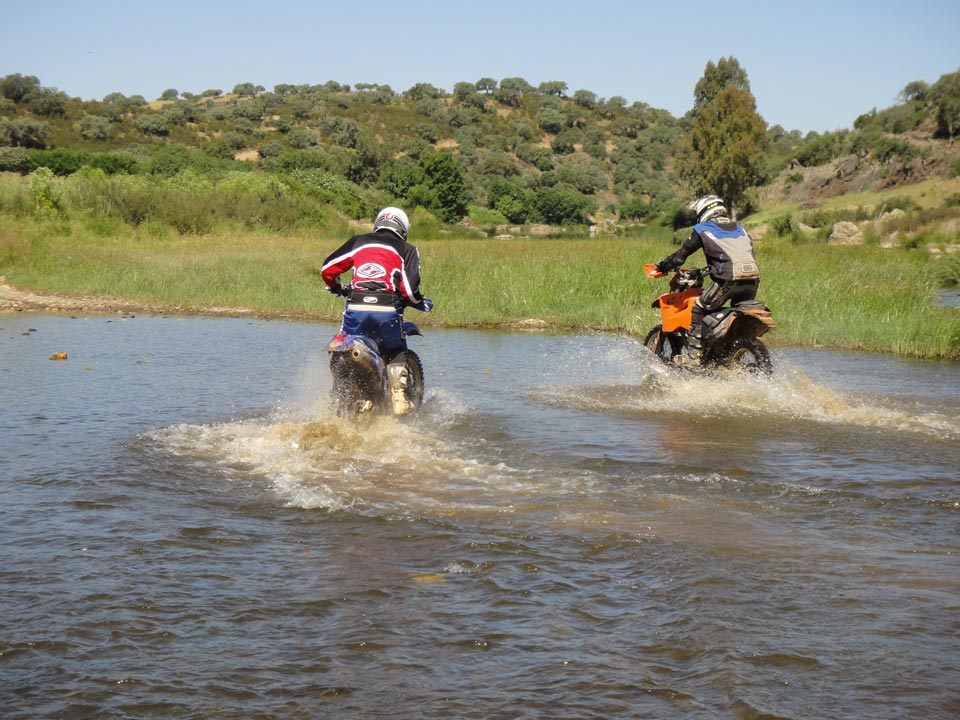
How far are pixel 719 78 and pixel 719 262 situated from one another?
72774 mm

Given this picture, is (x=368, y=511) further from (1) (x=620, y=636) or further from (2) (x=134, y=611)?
(1) (x=620, y=636)

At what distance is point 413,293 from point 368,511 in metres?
2.74

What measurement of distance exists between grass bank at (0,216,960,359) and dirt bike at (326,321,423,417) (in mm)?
9445

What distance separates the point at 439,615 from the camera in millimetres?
4527

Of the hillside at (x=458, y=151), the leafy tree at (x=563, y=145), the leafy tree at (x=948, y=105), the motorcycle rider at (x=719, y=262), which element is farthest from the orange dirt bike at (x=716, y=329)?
the leafy tree at (x=563, y=145)

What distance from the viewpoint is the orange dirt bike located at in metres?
10.5

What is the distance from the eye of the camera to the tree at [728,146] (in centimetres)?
6719

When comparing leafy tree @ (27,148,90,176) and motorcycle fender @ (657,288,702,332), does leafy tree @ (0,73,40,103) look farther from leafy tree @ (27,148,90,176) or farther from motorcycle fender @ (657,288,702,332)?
motorcycle fender @ (657,288,702,332)

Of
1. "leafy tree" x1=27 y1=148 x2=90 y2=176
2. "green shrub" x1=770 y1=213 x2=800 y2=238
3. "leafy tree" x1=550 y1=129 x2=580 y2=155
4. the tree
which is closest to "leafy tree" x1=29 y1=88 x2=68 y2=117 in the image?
"leafy tree" x1=27 y1=148 x2=90 y2=176

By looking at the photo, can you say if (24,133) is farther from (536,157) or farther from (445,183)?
(536,157)

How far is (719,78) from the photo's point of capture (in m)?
79.1

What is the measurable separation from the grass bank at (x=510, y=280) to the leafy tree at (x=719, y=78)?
2046 inches

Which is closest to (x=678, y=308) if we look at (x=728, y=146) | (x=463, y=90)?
(x=728, y=146)

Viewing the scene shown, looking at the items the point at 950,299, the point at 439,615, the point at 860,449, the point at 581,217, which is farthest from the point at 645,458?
the point at 581,217
